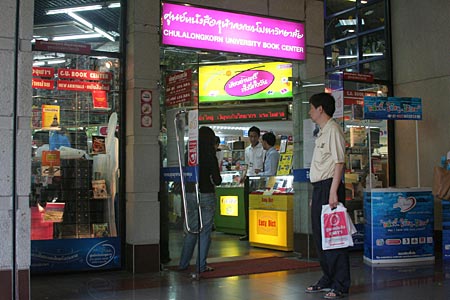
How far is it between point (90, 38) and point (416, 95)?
5106 millimetres

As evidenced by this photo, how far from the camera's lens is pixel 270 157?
9789mm

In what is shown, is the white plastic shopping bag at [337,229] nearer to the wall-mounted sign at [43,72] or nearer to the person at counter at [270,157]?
the wall-mounted sign at [43,72]

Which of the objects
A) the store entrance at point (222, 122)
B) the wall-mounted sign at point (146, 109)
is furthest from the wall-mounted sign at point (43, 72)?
the store entrance at point (222, 122)

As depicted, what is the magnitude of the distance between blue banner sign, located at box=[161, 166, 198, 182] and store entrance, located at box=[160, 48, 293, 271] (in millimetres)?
27

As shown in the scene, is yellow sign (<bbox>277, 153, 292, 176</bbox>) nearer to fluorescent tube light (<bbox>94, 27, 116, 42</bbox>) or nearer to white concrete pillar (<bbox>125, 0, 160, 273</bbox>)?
white concrete pillar (<bbox>125, 0, 160, 273</bbox>)

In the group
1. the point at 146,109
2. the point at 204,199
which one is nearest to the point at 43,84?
the point at 146,109

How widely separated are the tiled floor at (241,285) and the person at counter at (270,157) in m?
2.72

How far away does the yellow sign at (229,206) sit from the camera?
1114cm

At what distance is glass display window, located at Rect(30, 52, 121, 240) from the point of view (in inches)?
271

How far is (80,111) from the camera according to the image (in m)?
7.13

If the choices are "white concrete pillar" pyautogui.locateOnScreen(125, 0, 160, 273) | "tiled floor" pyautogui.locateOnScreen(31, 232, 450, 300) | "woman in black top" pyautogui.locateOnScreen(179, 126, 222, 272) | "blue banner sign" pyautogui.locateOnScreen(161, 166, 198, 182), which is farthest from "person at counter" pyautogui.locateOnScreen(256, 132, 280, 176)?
"white concrete pillar" pyautogui.locateOnScreen(125, 0, 160, 273)

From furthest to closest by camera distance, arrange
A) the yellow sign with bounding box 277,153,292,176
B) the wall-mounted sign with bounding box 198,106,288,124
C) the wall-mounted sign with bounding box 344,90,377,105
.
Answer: the wall-mounted sign with bounding box 198,106,288,124
the yellow sign with bounding box 277,153,292,176
the wall-mounted sign with bounding box 344,90,377,105

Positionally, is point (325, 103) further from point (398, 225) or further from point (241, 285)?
point (398, 225)

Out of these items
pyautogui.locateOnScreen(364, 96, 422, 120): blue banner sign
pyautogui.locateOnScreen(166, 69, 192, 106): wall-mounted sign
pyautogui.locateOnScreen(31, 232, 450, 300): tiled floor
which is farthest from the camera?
pyautogui.locateOnScreen(364, 96, 422, 120): blue banner sign
